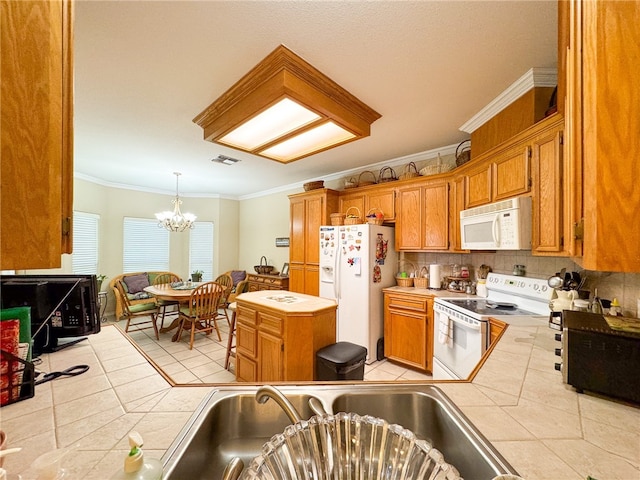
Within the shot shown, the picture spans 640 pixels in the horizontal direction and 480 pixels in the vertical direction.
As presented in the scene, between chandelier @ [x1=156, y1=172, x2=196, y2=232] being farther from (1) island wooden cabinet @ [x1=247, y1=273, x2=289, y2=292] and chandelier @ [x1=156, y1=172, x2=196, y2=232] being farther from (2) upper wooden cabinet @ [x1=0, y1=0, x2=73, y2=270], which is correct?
(2) upper wooden cabinet @ [x1=0, y1=0, x2=73, y2=270]

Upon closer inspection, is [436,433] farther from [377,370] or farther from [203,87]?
[203,87]

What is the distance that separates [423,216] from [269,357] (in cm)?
231

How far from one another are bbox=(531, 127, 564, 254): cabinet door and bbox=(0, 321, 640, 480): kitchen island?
98cm

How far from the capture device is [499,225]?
2029 mm

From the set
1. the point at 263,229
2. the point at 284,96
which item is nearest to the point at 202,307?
the point at 263,229

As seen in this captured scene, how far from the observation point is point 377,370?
285 centimetres

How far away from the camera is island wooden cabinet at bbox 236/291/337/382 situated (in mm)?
1994

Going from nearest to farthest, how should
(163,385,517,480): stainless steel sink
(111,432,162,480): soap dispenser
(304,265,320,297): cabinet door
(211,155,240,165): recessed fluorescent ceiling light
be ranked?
(111,432,162,480): soap dispenser → (163,385,517,480): stainless steel sink → (211,155,240,165): recessed fluorescent ceiling light → (304,265,320,297): cabinet door

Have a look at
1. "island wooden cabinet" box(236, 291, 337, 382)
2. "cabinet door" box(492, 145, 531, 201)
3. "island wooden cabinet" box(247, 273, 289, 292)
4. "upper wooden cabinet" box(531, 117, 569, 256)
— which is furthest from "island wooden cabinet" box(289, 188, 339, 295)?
"upper wooden cabinet" box(531, 117, 569, 256)

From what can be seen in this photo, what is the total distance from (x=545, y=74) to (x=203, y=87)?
2.49 meters

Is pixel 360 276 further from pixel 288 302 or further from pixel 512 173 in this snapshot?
pixel 512 173

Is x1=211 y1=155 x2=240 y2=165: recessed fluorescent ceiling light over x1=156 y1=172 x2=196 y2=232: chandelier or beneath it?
over

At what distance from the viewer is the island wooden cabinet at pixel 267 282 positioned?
4.48 metres

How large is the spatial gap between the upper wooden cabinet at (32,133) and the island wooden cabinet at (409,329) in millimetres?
2872
